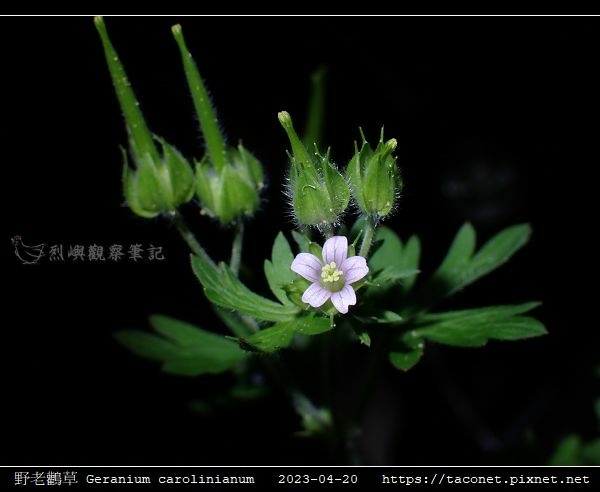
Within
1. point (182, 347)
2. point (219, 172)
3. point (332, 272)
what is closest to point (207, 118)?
point (219, 172)

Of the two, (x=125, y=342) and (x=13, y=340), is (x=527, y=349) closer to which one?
(x=125, y=342)

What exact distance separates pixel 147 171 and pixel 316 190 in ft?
2.51

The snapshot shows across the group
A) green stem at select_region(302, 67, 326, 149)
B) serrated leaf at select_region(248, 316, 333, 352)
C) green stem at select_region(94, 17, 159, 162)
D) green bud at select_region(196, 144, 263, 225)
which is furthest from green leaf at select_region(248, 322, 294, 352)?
green stem at select_region(302, 67, 326, 149)

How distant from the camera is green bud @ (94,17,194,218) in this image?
111 inches

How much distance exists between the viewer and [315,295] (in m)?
2.46

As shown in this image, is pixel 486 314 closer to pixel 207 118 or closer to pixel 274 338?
pixel 274 338

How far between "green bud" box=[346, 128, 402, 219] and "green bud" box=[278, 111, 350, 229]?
0.18 feet

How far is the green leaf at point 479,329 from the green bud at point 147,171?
3.85 feet

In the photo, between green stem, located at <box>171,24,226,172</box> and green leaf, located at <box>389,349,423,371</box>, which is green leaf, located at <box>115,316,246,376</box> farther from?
green stem, located at <box>171,24,226,172</box>

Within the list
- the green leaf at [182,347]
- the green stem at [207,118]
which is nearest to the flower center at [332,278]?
the green stem at [207,118]

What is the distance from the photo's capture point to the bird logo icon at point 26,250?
3.49 metres

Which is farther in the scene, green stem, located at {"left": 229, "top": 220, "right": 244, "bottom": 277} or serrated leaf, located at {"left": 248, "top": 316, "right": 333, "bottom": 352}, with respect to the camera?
green stem, located at {"left": 229, "top": 220, "right": 244, "bottom": 277}

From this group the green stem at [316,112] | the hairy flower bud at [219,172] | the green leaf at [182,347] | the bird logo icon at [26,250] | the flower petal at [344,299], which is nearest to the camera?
the flower petal at [344,299]

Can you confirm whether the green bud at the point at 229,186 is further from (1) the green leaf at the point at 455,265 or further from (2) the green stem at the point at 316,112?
(2) the green stem at the point at 316,112
